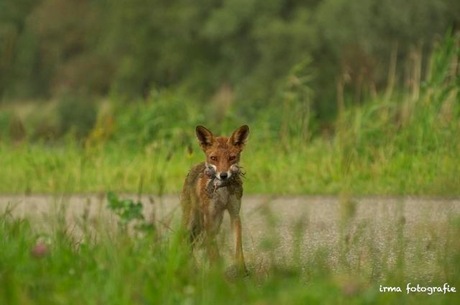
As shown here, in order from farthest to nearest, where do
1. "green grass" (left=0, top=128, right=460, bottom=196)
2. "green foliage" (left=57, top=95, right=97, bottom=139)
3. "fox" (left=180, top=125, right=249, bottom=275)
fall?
1. "green foliage" (left=57, top=95, right=97, bottom=139)
2. "green grass" (left=0, top=128, right=460, bottom=196)
3. "fox" (left=180, top=125, right=249, bottom=275)

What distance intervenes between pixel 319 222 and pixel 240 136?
247 cm

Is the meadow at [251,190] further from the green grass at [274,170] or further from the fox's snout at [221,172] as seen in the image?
the fox's snout at [221,172]

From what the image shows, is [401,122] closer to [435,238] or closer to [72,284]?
[435,238]

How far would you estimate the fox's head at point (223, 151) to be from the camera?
7.86 meters

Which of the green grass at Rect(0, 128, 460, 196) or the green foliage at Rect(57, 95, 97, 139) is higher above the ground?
the green foliage at Rect(57, 95, 97, 139)

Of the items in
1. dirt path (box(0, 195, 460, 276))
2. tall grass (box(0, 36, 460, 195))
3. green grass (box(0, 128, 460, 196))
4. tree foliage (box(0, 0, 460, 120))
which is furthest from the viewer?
tree foliage (box(0, 0, 460, 120))

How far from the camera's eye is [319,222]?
1033cm

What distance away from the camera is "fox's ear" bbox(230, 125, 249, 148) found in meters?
8.04

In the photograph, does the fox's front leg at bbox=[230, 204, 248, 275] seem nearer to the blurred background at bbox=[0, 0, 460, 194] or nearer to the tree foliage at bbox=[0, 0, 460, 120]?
the blurred background at bbox=[0, 0, 460, 194]

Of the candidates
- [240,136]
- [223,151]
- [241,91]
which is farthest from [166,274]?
[241,91]

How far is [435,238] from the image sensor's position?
6.44m

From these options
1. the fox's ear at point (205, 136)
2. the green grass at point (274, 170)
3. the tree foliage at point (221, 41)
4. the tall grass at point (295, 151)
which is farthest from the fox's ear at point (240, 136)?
the tree foliage at point (221, 41)

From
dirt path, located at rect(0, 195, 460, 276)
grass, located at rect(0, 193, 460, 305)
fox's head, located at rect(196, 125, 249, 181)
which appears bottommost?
grass, located at rect(0, 193, 460, 305)

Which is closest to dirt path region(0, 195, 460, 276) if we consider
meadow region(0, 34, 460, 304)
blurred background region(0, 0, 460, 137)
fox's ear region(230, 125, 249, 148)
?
meadow region(0, 34, 460, 304)
